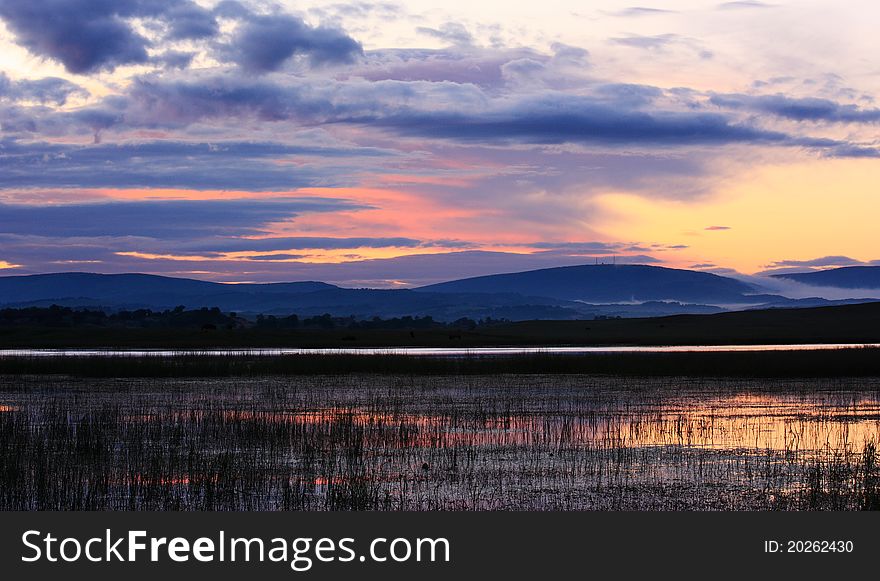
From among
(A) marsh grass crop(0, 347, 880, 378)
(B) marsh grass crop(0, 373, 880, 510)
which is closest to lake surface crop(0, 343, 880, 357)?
(A) marsh grass crop(0, 347, 880, 378)

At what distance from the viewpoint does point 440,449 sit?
23.4m

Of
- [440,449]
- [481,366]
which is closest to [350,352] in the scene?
[481,366]

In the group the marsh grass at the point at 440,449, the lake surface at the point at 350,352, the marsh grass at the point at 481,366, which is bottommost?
the lake surface at the point at 350,352

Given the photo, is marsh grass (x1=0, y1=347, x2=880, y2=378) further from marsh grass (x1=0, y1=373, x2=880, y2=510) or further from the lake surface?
marsh grass (x1=0, y1=373, x2=880, y2=510)

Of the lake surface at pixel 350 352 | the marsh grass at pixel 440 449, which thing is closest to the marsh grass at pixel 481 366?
the lake surface at pixel 350 352

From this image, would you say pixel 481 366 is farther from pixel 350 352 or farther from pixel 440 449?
pixel 440 449

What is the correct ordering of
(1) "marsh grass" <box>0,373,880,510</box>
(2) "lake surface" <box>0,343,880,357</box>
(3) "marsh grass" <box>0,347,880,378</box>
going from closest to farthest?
(1) "marsh grass" <box>0,373,880,510</box>, (3) "marsh grass" <box>0,347,880,378</box>, (2) "lake surface" <box>0,343,880,357</box>

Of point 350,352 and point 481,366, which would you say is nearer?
point 481,366

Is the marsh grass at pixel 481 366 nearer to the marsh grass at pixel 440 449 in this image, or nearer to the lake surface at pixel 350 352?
the lake surface at pixel 350 352

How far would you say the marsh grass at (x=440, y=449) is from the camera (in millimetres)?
17781

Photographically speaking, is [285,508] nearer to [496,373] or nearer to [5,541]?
[5,541]

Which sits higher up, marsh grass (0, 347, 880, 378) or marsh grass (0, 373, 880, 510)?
marsh grass (0, 373, 880, 510)

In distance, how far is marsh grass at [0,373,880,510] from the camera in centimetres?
1778

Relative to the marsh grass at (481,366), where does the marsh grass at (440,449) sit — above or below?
above
